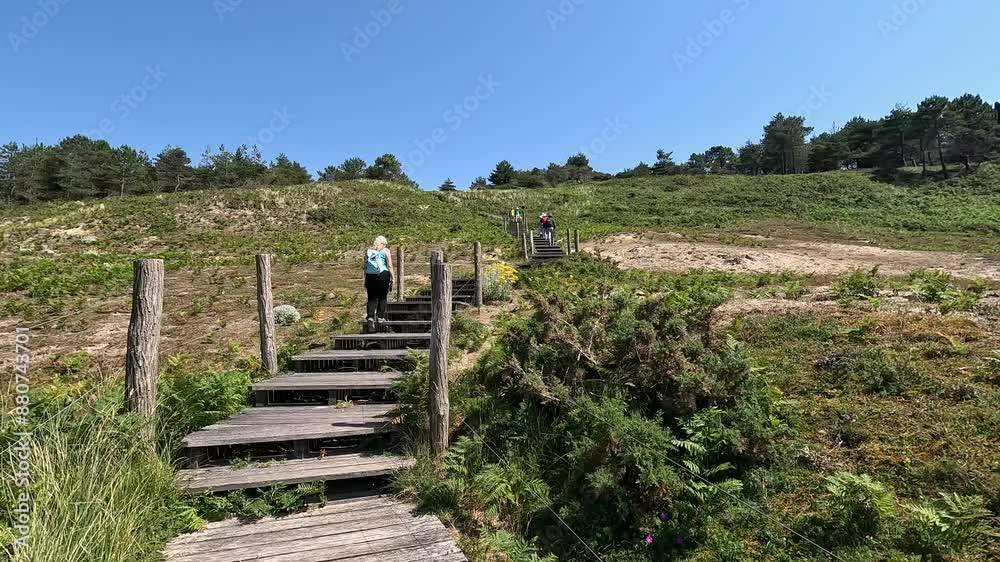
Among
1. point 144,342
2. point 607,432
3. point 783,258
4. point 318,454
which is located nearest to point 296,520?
point 318,454

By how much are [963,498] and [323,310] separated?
1075 centimetres

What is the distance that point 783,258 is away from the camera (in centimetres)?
1692

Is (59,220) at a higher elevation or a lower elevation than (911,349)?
higher

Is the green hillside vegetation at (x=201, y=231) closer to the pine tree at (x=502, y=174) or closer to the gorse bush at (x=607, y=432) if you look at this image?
the gorse bush at (x=607, y=432)

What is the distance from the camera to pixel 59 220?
95.5 feet

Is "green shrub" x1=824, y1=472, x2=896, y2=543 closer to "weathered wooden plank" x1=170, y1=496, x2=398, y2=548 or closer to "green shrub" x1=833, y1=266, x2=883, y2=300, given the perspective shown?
"weathered wooden plank" x1=170, y1=496, x2=398, y2=548

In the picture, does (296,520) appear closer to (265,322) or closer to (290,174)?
(265,322)

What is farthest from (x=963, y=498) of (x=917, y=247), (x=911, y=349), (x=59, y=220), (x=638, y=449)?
(x=59, y=220)

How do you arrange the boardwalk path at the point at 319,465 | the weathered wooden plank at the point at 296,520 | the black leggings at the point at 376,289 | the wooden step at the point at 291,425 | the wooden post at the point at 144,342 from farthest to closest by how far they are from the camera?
the black leggings at the point at 376,289 < the wooden step at the point at 291,425 < the wooden post at the point at 144,342 < the weathered wooden plank at the point at 296,520 < the boardwalk path at the point at 319,465

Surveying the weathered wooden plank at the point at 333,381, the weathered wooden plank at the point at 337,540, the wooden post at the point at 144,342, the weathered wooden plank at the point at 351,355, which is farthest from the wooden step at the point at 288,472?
the weathered wooden plank at the point at 351,355

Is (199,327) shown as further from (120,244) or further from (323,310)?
(120,244)

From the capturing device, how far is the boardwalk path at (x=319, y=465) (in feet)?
11.4

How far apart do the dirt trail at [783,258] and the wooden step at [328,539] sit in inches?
533

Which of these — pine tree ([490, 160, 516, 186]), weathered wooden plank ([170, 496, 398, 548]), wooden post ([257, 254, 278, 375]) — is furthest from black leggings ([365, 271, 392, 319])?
pine tree ([490, 160, 516, 186])
